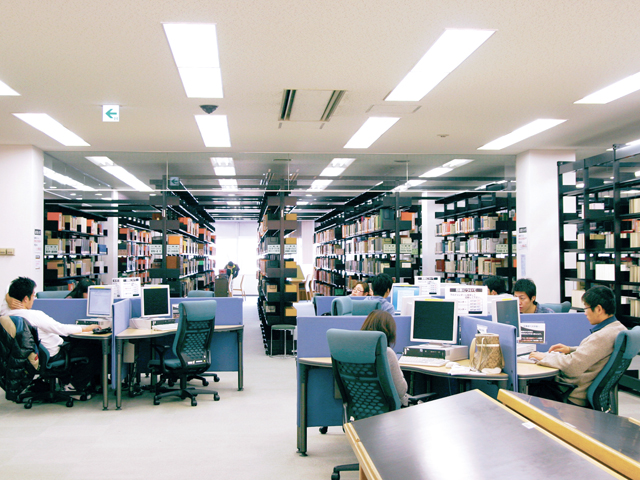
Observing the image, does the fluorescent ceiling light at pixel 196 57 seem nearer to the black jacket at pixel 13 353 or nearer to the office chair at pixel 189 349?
→ the office chair at pixel 189 349

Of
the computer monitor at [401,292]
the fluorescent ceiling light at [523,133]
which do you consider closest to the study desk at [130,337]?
the computer monitor at [401,292]

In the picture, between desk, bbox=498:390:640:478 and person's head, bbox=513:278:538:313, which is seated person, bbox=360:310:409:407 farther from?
person's head, bbox=513:278:538:313

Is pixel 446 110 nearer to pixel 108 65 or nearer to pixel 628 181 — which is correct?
pixel 628 181

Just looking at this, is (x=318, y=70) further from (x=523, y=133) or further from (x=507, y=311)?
(x=523, y=133)

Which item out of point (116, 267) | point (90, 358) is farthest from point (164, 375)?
point (116, 267)

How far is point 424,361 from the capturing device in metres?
3.88

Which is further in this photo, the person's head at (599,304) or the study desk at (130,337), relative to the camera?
the study desk at (130,337)

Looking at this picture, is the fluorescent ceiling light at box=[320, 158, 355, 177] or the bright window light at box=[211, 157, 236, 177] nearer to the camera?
the bright window light at box=[211, 157, 236, 177]

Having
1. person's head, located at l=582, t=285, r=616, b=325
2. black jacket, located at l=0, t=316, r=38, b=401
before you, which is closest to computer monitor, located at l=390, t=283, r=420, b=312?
person's head, located at l=582, t=285, r=616, b=325

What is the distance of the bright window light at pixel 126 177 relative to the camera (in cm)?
860

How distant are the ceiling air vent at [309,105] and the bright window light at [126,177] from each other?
3421 mm

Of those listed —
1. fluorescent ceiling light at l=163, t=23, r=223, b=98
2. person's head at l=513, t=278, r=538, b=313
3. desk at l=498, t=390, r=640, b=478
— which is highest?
fluorescent ceiling light at l=163, t=23, r=223, b=98

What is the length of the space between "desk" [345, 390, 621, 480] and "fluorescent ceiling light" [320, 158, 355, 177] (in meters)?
7.09

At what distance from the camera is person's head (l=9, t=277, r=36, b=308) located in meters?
5.15
